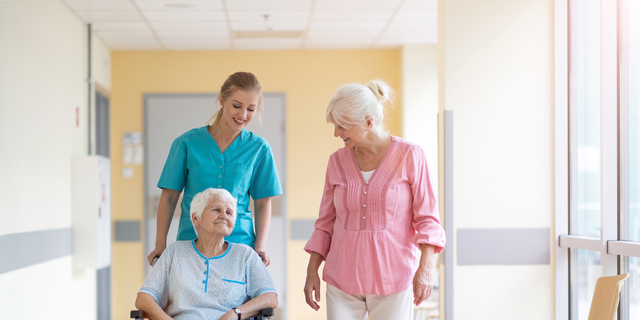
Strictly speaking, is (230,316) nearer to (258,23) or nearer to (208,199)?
(208,199)

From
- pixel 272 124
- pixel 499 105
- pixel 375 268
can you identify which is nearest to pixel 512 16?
pixel 499 105

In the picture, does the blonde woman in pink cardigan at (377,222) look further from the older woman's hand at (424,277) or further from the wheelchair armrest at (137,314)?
the wheelchair armrest at (137,314)

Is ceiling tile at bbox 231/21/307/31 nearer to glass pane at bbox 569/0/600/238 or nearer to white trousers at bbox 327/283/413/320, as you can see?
glass pane at bbox 569/0/600/238

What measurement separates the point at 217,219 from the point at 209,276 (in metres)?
0.23

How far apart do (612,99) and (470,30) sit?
0.96 m

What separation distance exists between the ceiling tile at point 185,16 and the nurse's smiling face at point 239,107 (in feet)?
8.58

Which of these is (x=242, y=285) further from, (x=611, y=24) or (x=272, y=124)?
(x=272, y=124)

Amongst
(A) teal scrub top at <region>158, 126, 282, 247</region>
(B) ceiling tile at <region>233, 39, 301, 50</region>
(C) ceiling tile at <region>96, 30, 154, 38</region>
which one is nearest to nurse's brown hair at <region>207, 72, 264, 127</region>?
(A) teal scrub top at <region>158, 126, 282, 247</region>

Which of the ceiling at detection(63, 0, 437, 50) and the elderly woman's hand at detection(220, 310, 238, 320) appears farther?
the ceiling at detection(63, 0, 437, 50)

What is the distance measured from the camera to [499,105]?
11.4 ft

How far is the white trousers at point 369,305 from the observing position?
1.94 meters

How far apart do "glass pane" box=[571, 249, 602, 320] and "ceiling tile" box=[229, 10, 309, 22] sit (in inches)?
111

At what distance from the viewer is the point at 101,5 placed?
437cm

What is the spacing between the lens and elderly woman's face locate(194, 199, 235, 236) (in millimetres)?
2209
